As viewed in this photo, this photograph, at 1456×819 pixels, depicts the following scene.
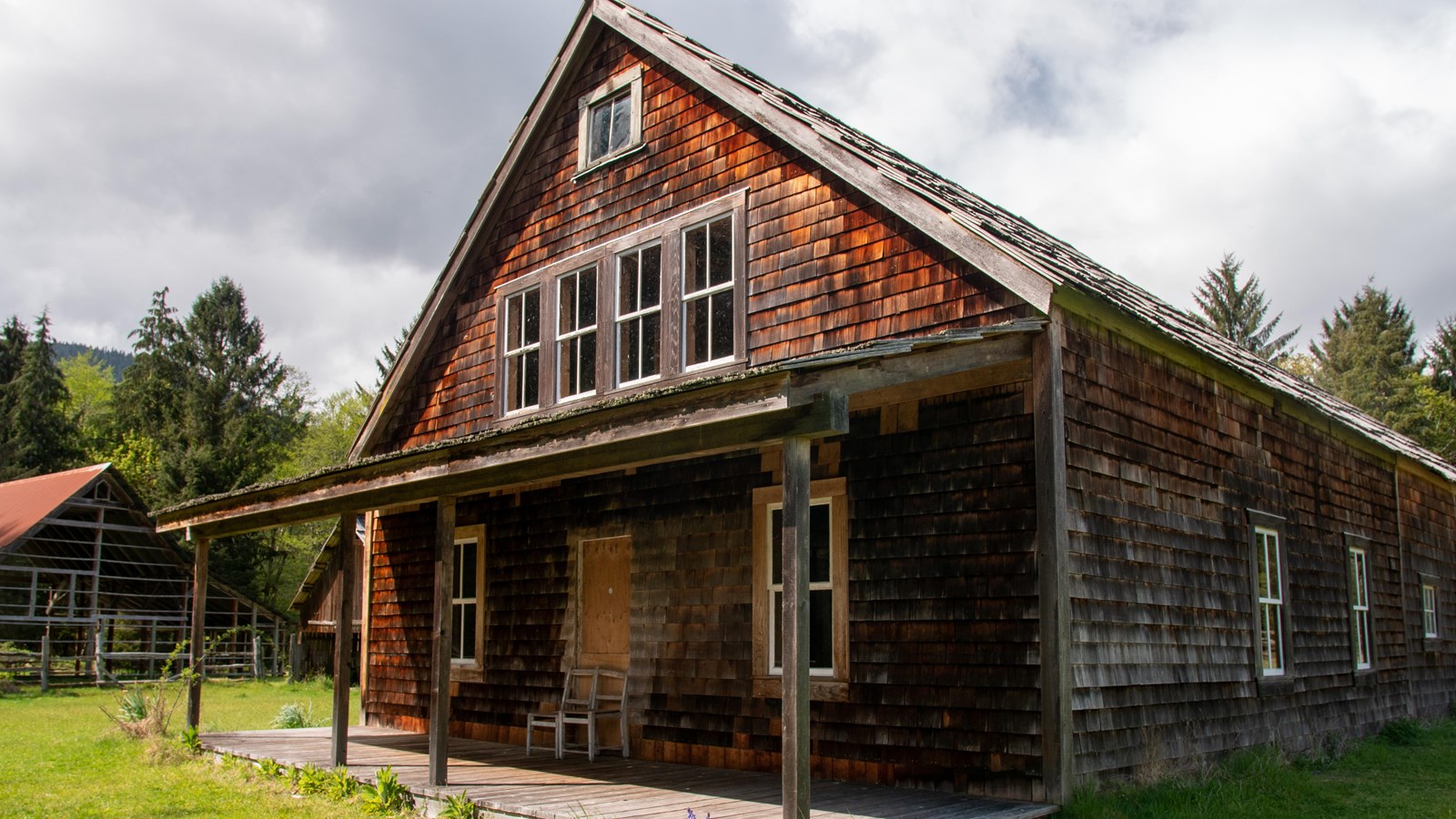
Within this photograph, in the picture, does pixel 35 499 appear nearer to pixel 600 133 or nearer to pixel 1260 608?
pixel 600 133

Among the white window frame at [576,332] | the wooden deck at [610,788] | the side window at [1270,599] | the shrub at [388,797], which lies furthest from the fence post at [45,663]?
the side window at [1270,599]

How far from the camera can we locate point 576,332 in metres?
11.9

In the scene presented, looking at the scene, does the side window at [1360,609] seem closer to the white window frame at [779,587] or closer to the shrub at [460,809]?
the white window frame at [779,587]

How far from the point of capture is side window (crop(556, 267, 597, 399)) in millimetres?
11719

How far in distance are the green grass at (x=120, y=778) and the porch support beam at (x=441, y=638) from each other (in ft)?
2.46

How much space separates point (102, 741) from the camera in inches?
509

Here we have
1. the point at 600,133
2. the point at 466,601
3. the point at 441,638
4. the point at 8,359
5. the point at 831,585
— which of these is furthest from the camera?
the point at 8,359

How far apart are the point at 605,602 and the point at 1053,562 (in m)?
5.05

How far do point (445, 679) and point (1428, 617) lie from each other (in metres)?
13.0

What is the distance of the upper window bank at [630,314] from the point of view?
33.7 ft

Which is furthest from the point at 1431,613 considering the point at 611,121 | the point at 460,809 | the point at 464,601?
the point at 460,809

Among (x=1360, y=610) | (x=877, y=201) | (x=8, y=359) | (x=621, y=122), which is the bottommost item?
(x=1360, y=610)

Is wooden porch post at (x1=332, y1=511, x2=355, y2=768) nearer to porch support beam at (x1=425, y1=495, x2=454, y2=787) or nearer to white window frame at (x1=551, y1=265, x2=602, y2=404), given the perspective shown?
porch support beam at (x1=425, y1=495, x2=454, y2=787)

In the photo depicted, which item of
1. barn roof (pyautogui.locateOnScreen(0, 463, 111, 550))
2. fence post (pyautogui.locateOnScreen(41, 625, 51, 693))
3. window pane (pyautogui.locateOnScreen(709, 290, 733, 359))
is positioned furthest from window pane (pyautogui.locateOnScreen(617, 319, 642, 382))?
barn roof (pyautogui.locateOnScreen(0, 463, 111, 550))
